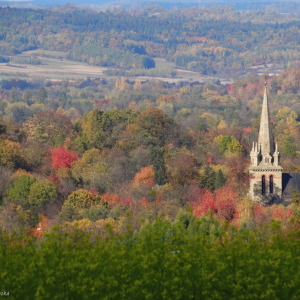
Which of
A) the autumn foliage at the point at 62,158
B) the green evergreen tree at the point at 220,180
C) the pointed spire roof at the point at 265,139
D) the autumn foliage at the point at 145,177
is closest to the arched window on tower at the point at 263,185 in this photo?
the pointed spire roof at the point at 265,139

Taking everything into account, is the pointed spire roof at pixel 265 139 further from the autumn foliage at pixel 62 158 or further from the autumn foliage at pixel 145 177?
the autumn foliage at pixel 62 158

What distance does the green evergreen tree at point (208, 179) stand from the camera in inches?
2744

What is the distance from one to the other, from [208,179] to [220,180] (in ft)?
3.75

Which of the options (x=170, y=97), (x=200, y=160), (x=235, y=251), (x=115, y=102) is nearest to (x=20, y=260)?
(x=235, y=251)

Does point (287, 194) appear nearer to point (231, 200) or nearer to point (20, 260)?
point (231, 200)

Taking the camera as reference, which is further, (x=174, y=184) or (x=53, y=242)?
(x=174, y=184)

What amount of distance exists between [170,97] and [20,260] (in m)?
182

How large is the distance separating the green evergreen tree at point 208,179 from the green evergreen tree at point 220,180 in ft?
1.95

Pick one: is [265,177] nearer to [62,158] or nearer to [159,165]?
[159,165]

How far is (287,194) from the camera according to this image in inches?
2370

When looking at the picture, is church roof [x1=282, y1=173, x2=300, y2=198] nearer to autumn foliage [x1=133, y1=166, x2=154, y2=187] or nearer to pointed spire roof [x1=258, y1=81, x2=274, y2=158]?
pointed spire roof [x1=258, y1=81, x2=274, y2=158]

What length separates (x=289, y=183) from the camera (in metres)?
61.7

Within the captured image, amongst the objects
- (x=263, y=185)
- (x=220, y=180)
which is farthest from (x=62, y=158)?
(x=263, y=185)

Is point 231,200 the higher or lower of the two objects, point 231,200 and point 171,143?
the higher
